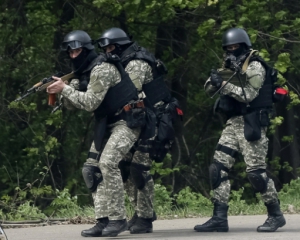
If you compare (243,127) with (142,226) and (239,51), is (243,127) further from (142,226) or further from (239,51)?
(142,226)

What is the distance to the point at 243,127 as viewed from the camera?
9.50m

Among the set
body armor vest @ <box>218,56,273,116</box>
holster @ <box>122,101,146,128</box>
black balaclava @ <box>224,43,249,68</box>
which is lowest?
holster @ <box>122,101,146,128</box>

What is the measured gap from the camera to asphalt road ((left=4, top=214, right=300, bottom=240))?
904 cm

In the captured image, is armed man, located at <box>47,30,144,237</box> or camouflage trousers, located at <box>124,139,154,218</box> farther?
camouflage trousers, located at <box>124,139,154,218</box>

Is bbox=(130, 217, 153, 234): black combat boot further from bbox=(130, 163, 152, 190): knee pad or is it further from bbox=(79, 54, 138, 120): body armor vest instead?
bbox=(79, 54, 138, 120): body armor vest

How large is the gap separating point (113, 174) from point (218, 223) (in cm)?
121

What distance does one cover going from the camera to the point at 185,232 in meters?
9.50

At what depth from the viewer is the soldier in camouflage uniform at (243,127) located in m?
9.40

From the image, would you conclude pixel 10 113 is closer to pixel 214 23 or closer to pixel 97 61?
pixel 214 23

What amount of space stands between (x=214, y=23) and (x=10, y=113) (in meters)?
4.62

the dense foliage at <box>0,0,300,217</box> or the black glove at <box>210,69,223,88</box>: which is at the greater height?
the dense foliage at <box>0,0,300,217</box>

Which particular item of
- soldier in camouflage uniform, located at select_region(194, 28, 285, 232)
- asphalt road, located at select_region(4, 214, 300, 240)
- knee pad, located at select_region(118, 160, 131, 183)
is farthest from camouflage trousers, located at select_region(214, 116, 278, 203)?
knee pad, located at select_region(118, 160, 131, 183)

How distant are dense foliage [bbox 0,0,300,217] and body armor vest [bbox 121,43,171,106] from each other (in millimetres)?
5170

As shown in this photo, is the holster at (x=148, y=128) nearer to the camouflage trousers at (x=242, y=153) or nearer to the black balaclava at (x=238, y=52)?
the camouflage trousers at (x=242, y=153)
